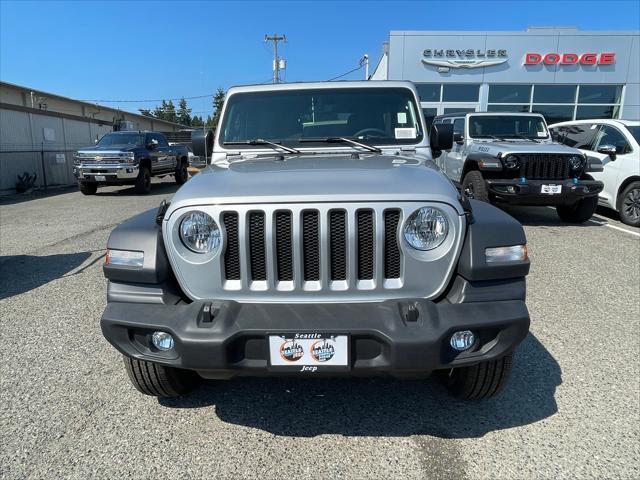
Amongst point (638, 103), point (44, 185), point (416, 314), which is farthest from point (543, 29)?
point (416, 314)

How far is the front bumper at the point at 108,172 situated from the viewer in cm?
1317

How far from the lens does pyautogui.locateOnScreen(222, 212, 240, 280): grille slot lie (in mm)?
2205

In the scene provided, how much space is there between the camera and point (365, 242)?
220 centimetres

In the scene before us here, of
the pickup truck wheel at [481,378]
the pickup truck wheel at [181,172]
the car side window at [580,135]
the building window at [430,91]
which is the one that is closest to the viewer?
the pickup truck wheel at [481,378]

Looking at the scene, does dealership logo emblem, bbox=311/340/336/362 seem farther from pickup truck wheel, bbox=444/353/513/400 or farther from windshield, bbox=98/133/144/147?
windshield, bbox=98/133/144/147

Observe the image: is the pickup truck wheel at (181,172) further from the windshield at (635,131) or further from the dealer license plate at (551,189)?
the windshield at (635,131)

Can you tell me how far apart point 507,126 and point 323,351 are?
27.4 feet

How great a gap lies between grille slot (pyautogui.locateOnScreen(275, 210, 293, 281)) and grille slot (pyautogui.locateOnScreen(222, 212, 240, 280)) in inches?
7.6

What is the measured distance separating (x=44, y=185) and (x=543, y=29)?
21.1 m

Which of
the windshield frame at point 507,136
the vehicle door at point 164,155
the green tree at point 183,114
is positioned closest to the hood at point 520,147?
the windshield frame at point 507,136

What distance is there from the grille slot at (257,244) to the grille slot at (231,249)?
7cm

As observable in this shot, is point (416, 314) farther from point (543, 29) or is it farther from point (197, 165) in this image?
point (543, 29)

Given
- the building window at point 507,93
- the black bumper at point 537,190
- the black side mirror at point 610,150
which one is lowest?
the black bumper at point 537,190

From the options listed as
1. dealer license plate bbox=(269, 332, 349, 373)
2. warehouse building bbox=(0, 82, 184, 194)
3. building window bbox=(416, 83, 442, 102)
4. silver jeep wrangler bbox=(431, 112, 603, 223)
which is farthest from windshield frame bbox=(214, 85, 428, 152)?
building window bbox=(416, 83, 442, 102)
